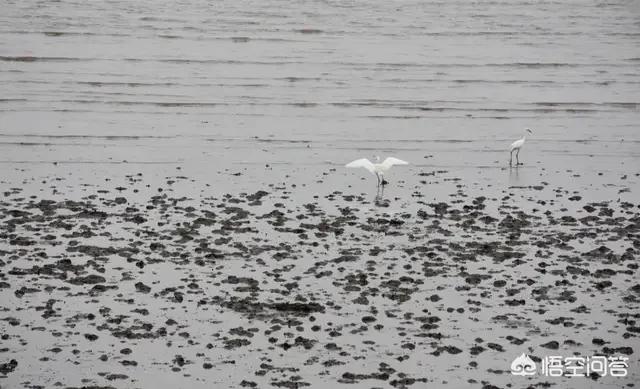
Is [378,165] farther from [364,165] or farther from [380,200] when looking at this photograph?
[380,200]

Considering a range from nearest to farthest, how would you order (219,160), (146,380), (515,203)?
(146,380) → (515,203) → (219,160)

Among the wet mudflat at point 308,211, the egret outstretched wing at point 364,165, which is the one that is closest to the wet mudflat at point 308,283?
the wet mudflat at point 308,211

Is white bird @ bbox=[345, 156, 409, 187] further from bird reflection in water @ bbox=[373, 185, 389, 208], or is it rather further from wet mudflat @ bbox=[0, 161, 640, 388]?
wet mudflat @ bbox=[0, 161, 640, 388]

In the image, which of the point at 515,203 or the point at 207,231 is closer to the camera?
the point at 207,231

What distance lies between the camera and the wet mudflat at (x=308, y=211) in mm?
12812

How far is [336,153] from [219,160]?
8.96ft

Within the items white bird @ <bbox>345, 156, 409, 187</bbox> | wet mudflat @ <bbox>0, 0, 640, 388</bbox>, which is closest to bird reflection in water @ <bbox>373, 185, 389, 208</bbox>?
wet mudflat @ <bbox>0, 0, 640, 388</bbox>

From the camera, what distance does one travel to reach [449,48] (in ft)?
118

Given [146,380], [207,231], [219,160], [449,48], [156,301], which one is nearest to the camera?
[146,380]

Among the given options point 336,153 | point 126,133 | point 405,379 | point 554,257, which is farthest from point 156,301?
point 126,133

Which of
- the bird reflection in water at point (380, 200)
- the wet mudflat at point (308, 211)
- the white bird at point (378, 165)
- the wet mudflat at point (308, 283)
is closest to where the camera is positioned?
the wet mudflat at point (308, 283)

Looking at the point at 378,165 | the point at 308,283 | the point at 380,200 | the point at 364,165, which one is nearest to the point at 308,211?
the point at 380,200

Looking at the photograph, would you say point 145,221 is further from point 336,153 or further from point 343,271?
point 336,153

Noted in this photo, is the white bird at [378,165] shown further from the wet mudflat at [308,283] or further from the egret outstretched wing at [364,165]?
the wet mudflat at [308,283]
